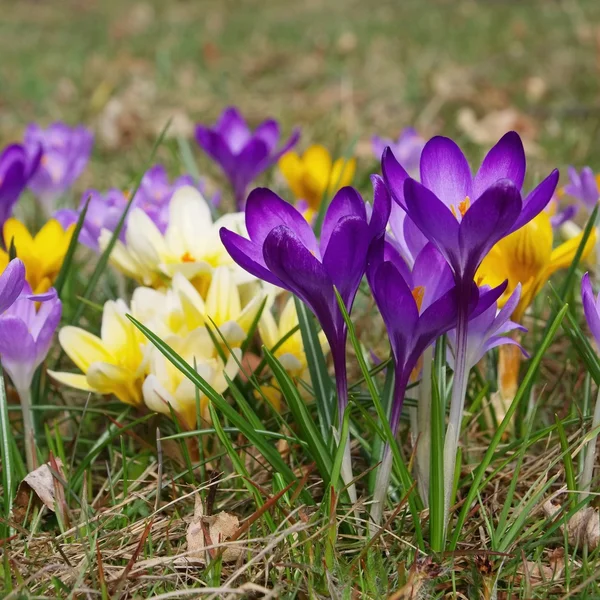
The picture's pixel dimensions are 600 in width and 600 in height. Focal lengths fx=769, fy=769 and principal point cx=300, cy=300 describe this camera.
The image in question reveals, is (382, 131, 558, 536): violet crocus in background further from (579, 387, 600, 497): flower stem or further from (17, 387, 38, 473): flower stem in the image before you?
(17, 387, 38, 473): flower stem

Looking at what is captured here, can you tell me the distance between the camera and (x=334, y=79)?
4.64 metres

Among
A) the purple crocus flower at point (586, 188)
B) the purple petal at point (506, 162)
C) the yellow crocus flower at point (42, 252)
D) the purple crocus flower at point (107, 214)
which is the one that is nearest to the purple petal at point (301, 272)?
the purple petal at point (506, 162)

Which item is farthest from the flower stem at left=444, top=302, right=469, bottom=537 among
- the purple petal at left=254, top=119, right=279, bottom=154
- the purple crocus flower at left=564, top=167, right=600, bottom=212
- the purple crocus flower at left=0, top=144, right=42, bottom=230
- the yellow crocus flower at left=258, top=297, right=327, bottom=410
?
the purple petal at left=254, top=119, right=279, bottom=154

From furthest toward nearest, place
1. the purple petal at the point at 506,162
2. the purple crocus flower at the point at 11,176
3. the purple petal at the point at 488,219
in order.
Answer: the purple crocus flower at the point at 11,176 < the purple petal at the point at 506,162 < the purple petal at the point at 488,219

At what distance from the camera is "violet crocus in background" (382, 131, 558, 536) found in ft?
2.53

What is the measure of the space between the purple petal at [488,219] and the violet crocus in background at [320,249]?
0.10m

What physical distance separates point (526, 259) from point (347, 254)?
15.5 inches

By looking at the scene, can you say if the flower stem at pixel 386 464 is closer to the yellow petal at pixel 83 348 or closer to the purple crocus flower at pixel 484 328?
the purple crocus flower at pixel 484 328

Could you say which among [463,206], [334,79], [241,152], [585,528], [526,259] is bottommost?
[585,528]

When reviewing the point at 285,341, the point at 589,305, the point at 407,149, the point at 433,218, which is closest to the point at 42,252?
the point at 285,341

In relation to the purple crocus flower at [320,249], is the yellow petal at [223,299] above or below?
below

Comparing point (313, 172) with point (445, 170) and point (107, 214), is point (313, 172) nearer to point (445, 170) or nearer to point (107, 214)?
point (107, 214)

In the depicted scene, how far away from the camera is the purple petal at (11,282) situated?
91 centimetres

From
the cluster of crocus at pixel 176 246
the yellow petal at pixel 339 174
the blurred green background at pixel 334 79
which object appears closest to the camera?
the cluster of crocus at pixel 176 246
